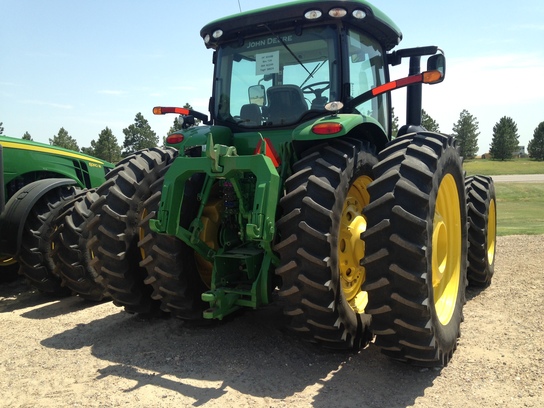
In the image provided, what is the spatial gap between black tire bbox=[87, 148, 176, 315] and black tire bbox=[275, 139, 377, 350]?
152cm

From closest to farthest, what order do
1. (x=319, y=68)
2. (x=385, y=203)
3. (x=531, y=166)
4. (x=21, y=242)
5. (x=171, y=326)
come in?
(x=385, y=203), (x=319, y=68), (x=171, y=326), (x=21, y=242), (x=531, y=166)

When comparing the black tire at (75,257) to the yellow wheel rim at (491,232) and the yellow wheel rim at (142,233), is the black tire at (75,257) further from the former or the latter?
the yellow wheel rim at (491,232)

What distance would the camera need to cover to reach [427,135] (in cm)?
378

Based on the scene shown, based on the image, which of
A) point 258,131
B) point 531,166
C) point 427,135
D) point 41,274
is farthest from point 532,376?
point 531,166

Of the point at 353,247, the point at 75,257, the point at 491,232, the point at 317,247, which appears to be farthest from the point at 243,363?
the point at 491,232

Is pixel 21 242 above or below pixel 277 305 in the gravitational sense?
above

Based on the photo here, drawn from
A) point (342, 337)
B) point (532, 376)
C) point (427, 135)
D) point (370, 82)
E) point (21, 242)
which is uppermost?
point (370, 82)

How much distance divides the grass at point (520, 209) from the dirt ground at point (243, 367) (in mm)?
6390

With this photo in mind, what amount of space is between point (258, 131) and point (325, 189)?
4.00ft

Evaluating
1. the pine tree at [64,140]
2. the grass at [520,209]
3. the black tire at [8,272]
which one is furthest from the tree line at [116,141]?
the black tire at [8,272]

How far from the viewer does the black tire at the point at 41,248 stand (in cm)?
576

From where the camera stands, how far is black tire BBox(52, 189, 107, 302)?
5461 millimetres

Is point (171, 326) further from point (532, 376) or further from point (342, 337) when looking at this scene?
point (532, 376)

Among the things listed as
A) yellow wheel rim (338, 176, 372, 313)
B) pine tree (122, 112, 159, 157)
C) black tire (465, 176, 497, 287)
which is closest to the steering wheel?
yellow wheel rim (338, 176, 372, 313)
